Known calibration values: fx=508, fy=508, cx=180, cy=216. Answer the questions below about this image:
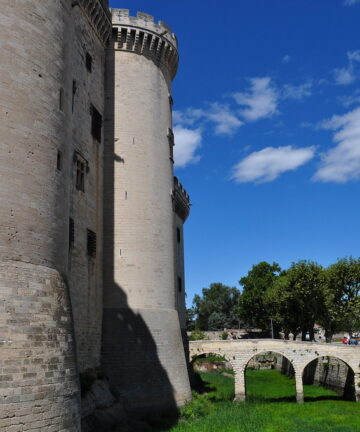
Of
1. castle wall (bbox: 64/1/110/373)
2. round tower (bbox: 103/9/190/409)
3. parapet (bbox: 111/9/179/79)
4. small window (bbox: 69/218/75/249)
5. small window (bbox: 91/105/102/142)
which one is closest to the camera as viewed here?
small window (bbox: 69/218/75/249)

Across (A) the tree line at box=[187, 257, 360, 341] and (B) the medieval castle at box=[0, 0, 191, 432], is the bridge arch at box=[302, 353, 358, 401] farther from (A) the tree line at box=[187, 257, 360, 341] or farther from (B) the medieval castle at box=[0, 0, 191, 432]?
(B) the medieval castle at box=[0, 0, 191, 432]

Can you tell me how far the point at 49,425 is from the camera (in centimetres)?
1213

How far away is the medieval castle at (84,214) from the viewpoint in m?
12.6

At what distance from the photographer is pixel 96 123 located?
2306 centimetres

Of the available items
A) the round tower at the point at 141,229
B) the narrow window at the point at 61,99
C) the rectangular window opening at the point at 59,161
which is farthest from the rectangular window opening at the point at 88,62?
the rectangular window opening at the point at 59,161

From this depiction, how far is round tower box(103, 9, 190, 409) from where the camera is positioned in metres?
21.8

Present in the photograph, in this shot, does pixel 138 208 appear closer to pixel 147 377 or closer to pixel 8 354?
pixel 147 377

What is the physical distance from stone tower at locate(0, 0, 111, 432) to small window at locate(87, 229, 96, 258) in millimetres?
5503

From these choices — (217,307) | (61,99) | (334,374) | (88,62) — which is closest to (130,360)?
(61,99)

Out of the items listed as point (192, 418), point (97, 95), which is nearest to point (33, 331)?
point (192, 418)

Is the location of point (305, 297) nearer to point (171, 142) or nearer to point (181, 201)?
point (181, 201)

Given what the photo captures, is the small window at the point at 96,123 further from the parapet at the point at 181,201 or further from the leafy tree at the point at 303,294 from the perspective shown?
the leafy tree at the point at 303,294

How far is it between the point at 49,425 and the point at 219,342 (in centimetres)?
2199

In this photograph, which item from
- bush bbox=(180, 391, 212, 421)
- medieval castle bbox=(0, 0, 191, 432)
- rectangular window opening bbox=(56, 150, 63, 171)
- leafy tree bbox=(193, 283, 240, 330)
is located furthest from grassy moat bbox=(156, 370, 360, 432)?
leafy tree bbox=(193, 283, 240, 330)
